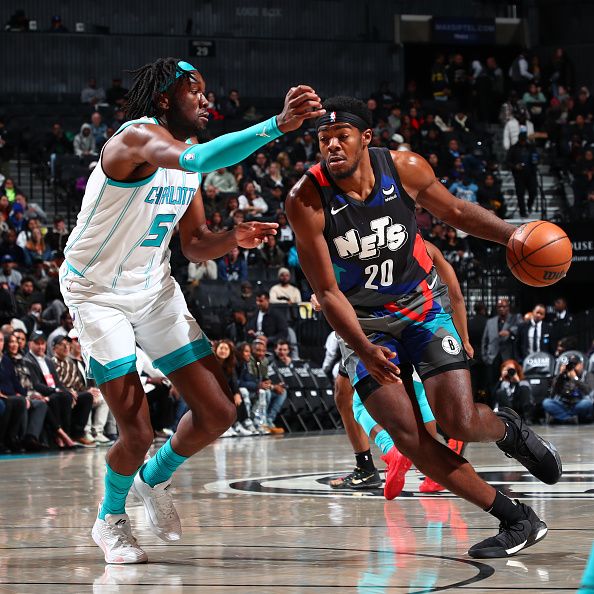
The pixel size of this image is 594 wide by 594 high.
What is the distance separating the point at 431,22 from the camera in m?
27.9

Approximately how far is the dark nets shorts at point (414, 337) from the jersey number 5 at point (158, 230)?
3.12ft

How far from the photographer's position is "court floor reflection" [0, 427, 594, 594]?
14.9ft

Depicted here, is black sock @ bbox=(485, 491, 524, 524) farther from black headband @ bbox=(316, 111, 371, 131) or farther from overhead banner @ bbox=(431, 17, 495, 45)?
overhead banner @ bbox=(431, 17, 495, 45)

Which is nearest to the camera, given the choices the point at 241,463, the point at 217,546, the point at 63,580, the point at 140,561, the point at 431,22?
the point at 63,580

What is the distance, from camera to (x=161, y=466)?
5.53 metres

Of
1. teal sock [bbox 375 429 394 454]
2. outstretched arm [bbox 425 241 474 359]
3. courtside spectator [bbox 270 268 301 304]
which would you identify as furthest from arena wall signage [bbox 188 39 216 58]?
teal sock [bbox 375 429 394 454]

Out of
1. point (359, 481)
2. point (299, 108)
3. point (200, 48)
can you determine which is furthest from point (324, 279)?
point (200, 48)

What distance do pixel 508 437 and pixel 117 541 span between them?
1775 millimetres

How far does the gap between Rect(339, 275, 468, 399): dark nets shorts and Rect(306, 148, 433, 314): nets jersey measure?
60 millimetres

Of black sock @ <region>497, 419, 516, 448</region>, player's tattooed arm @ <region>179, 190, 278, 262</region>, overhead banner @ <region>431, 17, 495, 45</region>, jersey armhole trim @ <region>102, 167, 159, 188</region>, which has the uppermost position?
overhead banner @ <region>431, 17, 495, 45</region>

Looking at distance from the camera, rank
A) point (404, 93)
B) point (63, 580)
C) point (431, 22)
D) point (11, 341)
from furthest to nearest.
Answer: point (431, 22) → point (404, 93) → point (11, 341) → point (63, 580)

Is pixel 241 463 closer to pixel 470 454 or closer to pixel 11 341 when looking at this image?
pixel 470 454

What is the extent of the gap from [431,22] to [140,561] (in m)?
24.2

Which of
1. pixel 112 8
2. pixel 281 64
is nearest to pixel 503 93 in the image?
pixel 281 64
